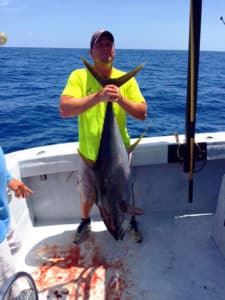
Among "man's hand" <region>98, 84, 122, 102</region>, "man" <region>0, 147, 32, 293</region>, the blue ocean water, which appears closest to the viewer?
"man" <region>0, 147, 32, 293</region>

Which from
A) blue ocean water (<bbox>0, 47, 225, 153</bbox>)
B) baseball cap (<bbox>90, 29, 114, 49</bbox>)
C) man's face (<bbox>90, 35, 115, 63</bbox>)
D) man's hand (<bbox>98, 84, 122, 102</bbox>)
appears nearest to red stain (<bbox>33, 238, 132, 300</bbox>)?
man's hand (<bbox>98, 84, 122, 102</bbox>)

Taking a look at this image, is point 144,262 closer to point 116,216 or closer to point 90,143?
point 116,216

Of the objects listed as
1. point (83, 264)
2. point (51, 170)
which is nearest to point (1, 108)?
point (51, 170)

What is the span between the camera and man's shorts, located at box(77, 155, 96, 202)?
2.66 m

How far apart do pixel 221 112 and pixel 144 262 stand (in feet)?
26.5

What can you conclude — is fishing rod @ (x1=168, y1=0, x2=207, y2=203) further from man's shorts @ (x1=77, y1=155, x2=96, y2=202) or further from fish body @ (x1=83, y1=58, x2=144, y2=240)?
man's shorts @ (x1=77, y1=155, x2=96, y2=202)

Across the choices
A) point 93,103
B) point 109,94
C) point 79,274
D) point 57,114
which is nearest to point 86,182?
point 79,274

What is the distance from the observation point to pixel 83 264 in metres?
2.64

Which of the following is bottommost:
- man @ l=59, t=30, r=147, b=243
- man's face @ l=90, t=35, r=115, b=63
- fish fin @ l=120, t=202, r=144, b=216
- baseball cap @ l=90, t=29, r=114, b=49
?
fish fin @ l=120, t=202, r=144, b=216

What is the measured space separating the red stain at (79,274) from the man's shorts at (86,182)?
48 centimetres

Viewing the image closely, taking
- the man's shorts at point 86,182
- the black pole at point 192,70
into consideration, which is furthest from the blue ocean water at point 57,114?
the man's shorts at point 86,182

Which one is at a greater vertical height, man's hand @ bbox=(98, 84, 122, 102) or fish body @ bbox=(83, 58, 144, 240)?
man's hand @ bbox=(98, 84, 122, 102)

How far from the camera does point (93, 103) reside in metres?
2.10

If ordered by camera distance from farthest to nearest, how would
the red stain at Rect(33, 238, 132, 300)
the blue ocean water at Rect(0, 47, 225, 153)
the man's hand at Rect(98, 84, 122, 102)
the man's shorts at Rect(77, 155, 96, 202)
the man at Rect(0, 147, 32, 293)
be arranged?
the blue ocean water at Rect(0, 47, 225, 153) → the man's shorts at Rect(77, 155, 96, 202) → the red stain at Rect(33, 238, 132, 300) → the man's hand at Rect(98, 84, 122, 102) → the man at Rect(0, 147, 32, 293)
